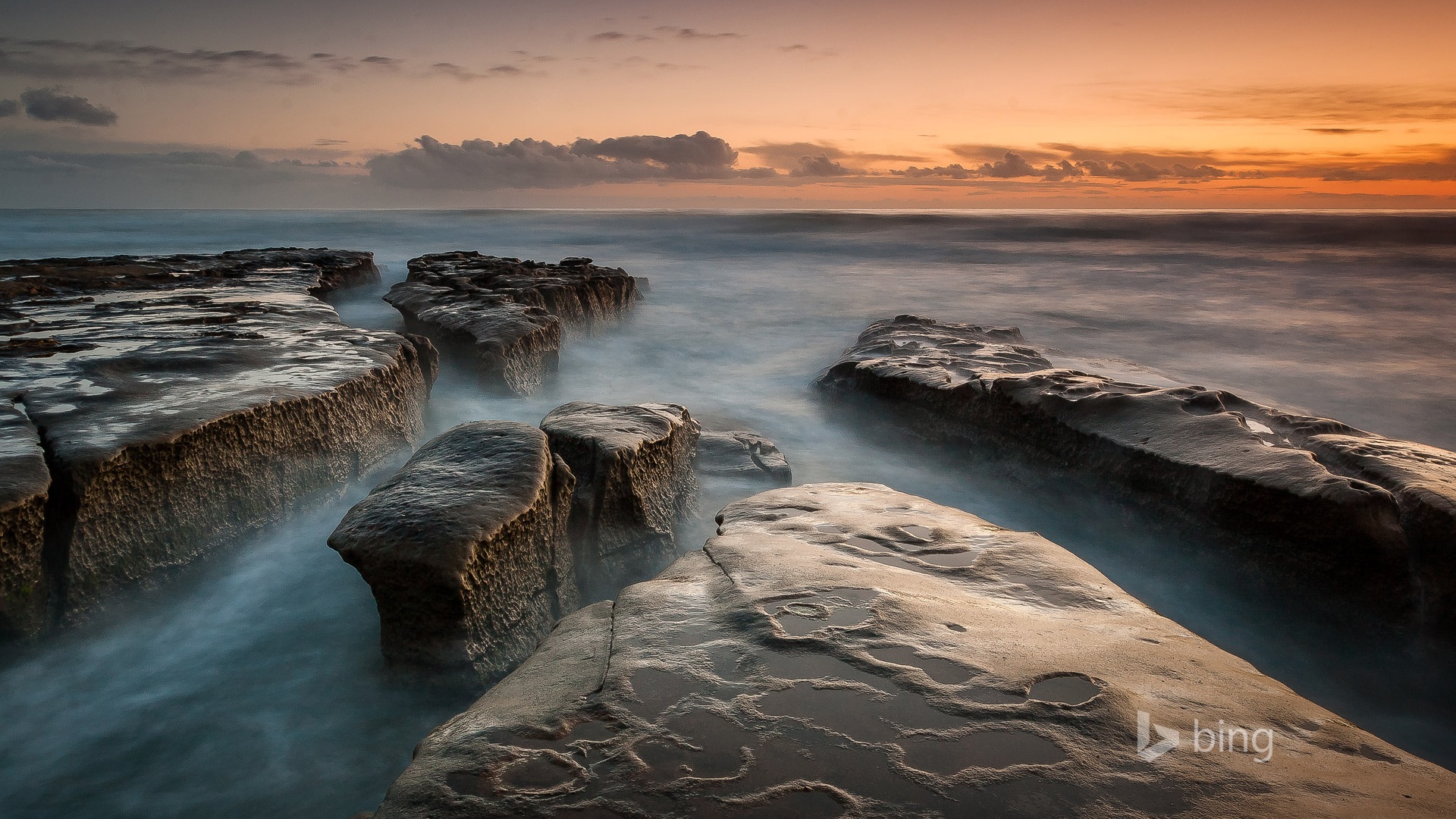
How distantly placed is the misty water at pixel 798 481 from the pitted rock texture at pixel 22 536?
0.15m

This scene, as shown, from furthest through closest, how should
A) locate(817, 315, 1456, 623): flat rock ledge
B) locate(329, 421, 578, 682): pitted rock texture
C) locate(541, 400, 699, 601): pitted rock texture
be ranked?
locate(541, 400, 699, 601): pitted rock texture → locate(817, 315, 1456, 623): flat rock ledge → locate(329, 421, 578, 682): pitted rock texture

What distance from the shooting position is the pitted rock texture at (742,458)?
18.2 ft

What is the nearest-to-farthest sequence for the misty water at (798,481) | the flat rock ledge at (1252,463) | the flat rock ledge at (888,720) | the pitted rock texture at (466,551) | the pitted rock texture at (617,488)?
the flat rock ledge at (888,720) → the pitted rock texture at (466,551) → the misty water at (798,481) → the flat rock ledge at (1252,463) → the pitted rock texture at (617,488)

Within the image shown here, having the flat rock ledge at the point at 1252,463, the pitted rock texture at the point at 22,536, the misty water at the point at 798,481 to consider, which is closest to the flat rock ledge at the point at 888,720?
the misty water at the point at 798,481

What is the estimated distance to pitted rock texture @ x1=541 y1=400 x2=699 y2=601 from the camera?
3613 millimetres

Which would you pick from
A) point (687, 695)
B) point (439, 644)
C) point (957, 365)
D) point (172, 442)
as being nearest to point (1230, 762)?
point (687, 695)

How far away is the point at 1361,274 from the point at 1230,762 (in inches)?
835

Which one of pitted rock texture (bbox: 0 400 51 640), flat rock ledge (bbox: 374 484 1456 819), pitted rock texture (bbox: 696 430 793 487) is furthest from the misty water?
flat rock ledge (bbox: 374 484 1456 819)

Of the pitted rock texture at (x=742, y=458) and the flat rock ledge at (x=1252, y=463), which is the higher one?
the flat rock ledge at (x=1252, y=463)

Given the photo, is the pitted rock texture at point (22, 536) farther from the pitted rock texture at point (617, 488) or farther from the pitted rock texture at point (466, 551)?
the pitted rock texture at point (617, 488)

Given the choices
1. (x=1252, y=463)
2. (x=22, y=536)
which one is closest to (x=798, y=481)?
(x=1252, y=463)

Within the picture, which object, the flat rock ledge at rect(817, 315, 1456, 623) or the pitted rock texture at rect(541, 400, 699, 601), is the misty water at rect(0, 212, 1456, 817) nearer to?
the flat rock ledge at rect(817, 315, 1456, 623)

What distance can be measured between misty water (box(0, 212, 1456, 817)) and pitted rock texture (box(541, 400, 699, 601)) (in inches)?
18.6

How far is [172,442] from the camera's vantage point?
10.4ft
